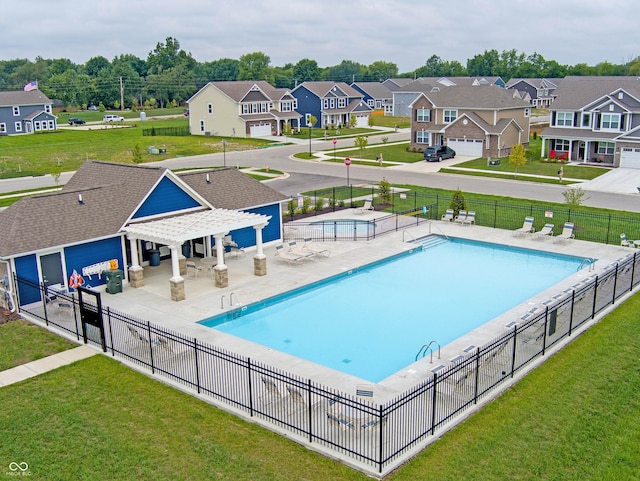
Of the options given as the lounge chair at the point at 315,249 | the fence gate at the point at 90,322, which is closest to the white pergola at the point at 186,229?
the lounge chair at the point at 315,249

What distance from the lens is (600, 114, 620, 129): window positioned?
190 feet

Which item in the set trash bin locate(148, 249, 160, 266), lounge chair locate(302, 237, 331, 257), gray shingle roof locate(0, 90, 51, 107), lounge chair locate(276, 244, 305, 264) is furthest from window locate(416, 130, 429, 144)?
gray shingle roof locate(0, 90, 51, 107)

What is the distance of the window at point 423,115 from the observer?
69.6 m

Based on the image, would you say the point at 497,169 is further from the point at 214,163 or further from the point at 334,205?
the point at 214,163

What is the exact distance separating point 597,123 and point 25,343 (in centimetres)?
5390

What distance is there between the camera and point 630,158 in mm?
55406

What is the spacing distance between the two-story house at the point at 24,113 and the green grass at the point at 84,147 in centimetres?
401

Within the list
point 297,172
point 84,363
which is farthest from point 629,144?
point 84,363

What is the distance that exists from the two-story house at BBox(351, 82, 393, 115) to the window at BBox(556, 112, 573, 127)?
198 feet

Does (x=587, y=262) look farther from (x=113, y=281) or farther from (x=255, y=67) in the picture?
(x=255, y=67)

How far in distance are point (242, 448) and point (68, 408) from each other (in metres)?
4.99

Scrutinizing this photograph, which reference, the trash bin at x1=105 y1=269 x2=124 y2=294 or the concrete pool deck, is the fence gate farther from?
the trash bin at x1=105 y1=269 x2=124 y2=294

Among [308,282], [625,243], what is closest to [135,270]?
[308,282]

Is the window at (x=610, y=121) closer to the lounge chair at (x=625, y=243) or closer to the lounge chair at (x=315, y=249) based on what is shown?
the lounge chair at (x=625, y=243)
